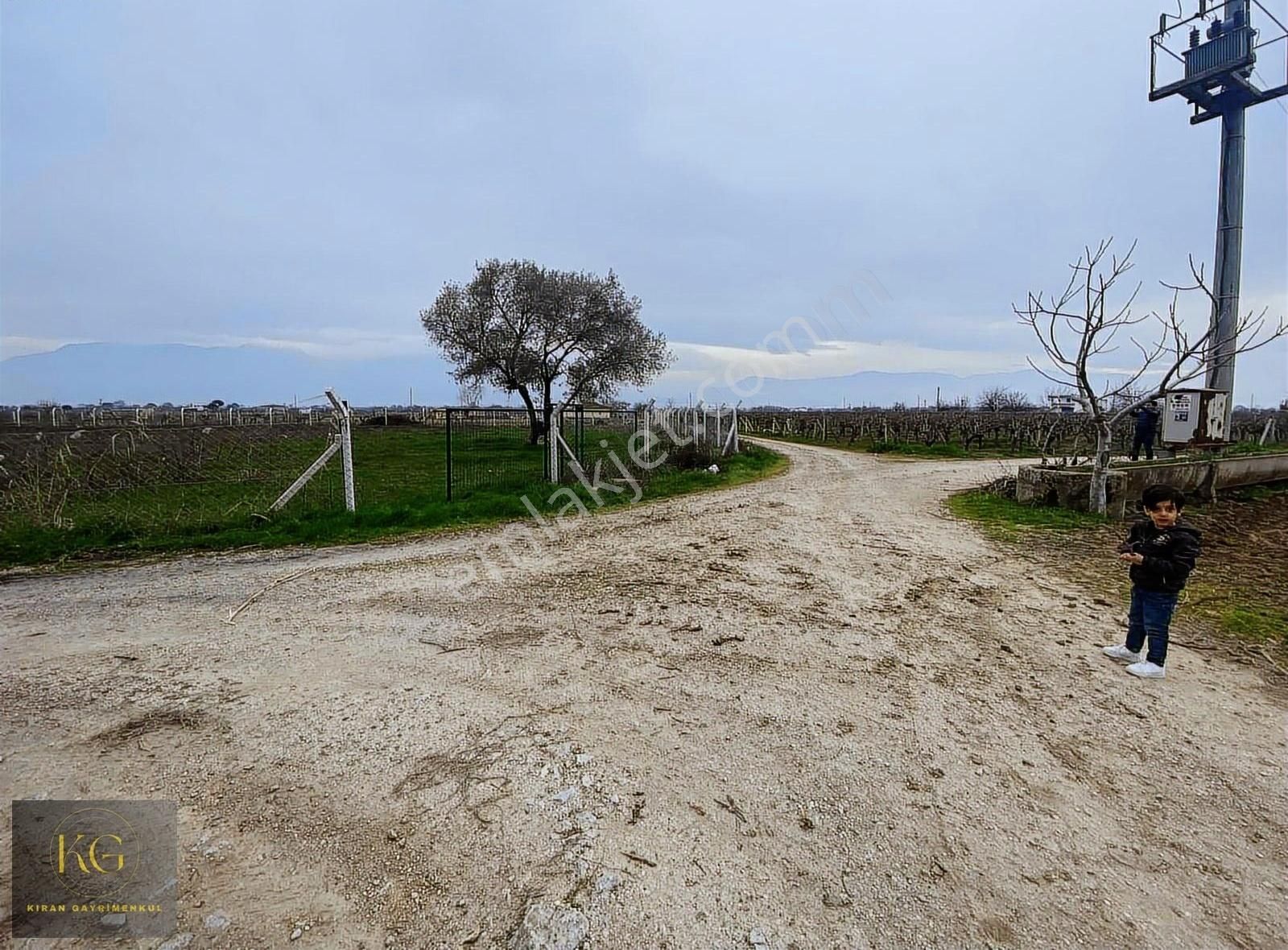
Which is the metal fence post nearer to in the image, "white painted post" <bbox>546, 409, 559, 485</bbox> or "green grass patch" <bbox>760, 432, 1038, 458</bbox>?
"white painted post" <bbox>546, 409, 559, 485</bbox>

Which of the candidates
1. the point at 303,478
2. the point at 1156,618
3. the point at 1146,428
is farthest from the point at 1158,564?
the point at 1146,428

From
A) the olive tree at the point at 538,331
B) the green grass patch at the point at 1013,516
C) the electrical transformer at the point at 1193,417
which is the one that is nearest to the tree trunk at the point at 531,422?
the olive tree at the point at 538,331

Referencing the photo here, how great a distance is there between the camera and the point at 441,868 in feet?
7.26

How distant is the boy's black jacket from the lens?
380 cm

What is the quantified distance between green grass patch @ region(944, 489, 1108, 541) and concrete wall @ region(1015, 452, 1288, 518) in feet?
0.84

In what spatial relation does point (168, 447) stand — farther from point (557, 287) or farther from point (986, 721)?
point (557, 287)

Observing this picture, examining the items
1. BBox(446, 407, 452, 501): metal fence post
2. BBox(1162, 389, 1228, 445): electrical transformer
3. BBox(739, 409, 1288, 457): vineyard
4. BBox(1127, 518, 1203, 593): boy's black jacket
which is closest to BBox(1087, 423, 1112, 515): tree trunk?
BBox(1162, 389, 1228, 445): electrical transformer

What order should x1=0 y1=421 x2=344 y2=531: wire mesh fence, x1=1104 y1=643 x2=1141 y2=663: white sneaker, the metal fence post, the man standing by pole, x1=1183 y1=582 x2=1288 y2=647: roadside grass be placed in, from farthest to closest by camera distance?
the man standing by pole, the metal fence post, x1=0 y1=421 x2=344 y2=531: wire mesh fence, x1=1183 y1=582 x2=1288 y2=647: roadside grass, x1=1104 y1=643 x2=1141 y2=663: white sneaker

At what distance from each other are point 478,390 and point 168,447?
1676cm

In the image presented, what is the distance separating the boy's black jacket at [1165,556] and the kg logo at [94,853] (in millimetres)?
5664

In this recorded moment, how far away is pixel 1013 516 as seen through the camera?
9523 millimetres

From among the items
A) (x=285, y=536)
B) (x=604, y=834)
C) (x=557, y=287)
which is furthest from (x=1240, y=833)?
(x=557, y=287)

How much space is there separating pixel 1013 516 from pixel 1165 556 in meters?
6.17

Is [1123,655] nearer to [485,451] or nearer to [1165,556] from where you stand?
[1165,556]
